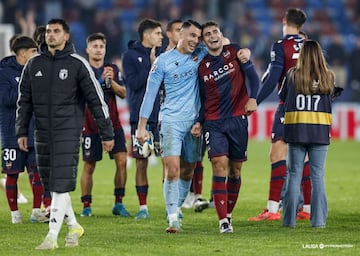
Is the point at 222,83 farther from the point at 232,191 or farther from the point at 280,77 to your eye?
the point at 280,77

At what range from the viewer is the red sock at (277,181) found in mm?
13883

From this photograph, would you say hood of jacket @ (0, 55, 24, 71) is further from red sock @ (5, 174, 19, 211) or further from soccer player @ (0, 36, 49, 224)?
red sock @ (5, 174, 19, 211)

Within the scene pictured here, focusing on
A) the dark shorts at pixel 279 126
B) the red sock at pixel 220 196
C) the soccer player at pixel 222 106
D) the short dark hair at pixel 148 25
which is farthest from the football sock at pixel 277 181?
the short dark hair at pixel 148 25

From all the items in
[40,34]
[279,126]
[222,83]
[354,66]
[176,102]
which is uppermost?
[354,66]

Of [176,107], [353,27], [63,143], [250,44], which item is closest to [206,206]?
[176,107]

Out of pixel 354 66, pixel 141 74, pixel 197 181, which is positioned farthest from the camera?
pixel 354 66

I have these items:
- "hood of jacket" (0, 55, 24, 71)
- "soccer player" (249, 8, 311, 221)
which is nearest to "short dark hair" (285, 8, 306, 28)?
"soccer player" (249, 8, 311, 221)

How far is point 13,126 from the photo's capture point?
1366cm

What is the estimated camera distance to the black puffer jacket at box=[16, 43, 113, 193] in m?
10.8

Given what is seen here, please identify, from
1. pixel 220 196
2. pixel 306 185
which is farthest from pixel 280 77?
pixel 220 196

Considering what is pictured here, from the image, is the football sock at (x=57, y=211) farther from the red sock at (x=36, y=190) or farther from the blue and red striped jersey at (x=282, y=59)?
the blue and red striped jersey at (x=282, y=59)

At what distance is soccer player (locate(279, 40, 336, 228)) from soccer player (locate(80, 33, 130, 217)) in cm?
264

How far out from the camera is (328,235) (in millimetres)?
11938

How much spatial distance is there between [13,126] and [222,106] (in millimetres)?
2809
